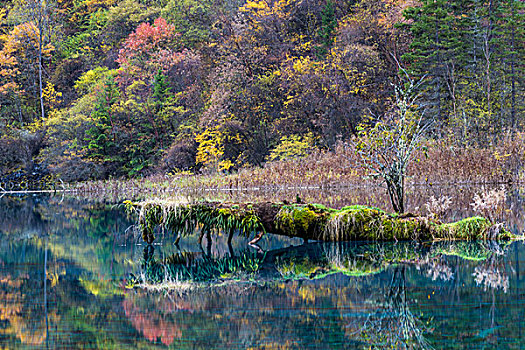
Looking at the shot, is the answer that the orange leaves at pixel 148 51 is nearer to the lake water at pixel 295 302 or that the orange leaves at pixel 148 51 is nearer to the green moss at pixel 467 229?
the lake water at pixel 295 302

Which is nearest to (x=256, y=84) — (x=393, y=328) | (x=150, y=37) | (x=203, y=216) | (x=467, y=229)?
(x=150, y=37)

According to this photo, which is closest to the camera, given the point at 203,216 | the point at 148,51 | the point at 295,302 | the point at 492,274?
the point at 295,302

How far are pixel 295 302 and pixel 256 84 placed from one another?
3169cm

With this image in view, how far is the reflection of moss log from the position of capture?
9812 mm

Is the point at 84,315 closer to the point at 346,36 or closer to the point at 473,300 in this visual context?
the point at 473,300

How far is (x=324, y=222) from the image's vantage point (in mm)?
10086

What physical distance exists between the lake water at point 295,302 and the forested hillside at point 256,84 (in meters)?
17.7

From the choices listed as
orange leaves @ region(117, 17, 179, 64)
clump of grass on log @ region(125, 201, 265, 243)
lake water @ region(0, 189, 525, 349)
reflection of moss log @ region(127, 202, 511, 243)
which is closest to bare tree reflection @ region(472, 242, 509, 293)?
lake water @ region(0, 189, 525, 349)

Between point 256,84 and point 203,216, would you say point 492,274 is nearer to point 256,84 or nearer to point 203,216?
point 203,216

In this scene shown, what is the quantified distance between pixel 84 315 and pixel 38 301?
1.12 meters

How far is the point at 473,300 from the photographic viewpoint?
5.70 meters

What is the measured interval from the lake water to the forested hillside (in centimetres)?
1775

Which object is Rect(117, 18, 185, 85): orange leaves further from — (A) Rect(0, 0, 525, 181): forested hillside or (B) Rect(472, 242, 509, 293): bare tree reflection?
(B) Rect(472, 242, 509, 293): bare tree reflection

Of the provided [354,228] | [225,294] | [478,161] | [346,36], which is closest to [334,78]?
[346,36]
